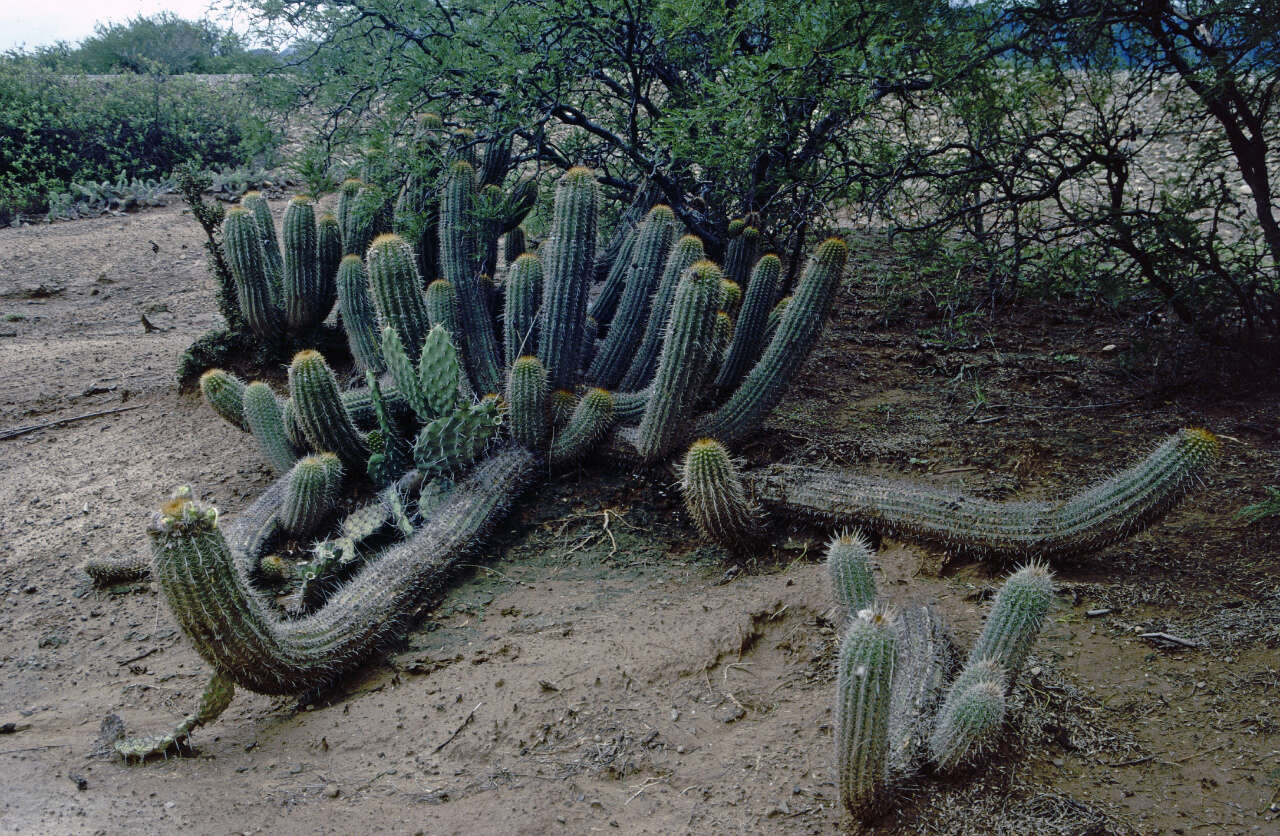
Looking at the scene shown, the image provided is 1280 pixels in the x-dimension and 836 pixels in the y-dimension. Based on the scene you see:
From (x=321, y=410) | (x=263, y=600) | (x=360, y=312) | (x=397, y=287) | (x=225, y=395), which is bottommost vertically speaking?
(x=263, y=600)

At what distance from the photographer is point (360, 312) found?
528cm

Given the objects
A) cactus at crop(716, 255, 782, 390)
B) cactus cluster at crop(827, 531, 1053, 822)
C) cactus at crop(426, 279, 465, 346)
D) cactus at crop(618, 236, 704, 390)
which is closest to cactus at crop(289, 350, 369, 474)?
cactus at crop(426, 279, 465, 346)

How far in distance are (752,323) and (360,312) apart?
2238 mm

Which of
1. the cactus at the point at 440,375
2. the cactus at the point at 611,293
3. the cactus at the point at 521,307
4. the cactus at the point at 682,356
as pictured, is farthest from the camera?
the cactus at the point at 611,293

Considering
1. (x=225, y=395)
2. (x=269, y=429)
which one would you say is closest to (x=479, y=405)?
(x=269, y=429)

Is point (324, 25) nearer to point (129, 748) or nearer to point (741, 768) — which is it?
point (129, 748)

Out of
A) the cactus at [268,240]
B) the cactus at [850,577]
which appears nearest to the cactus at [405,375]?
the cactus at [268,240]

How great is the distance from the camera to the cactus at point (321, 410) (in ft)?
14.1

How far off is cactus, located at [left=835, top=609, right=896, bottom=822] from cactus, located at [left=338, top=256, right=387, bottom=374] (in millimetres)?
3646

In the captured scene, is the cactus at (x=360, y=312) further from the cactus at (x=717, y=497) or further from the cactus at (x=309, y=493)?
the cactus at (x=717, y=497)

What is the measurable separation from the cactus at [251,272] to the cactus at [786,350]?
319 centimetres

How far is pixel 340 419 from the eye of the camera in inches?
177

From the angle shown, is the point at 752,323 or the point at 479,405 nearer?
the point at 479,405

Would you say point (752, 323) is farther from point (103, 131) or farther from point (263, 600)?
point (103, 131)
